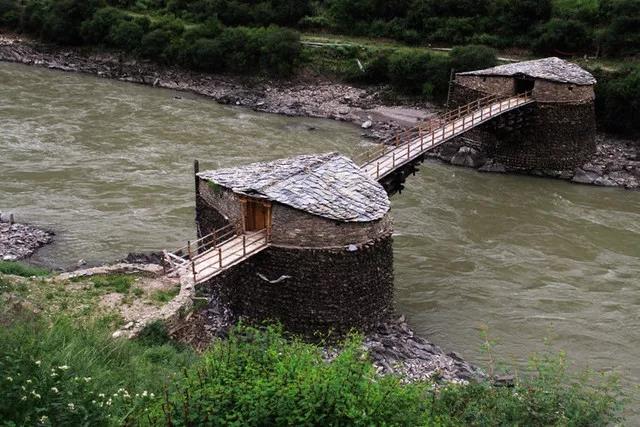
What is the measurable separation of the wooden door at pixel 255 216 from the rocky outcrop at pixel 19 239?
844 cm

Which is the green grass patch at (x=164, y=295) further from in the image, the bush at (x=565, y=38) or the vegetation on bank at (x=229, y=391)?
the bush at (x=565, y=38)

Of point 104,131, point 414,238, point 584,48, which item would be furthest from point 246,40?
point 414,238

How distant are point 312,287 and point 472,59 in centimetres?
2734

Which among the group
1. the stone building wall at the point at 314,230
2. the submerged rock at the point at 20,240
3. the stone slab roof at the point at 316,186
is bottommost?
the submerged rock at the point at 20,240

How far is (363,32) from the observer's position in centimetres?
5216

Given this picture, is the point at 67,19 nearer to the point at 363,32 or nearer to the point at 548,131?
the point at 363,32

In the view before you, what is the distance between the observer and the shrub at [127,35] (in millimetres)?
51031

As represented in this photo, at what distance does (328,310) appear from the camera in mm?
15734

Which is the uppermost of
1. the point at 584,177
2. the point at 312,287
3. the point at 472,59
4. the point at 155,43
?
the point at 472,59

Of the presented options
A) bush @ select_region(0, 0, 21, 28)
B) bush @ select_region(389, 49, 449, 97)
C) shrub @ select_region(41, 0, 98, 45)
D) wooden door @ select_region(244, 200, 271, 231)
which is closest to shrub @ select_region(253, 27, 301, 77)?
bush @ select_region(389, 49, 449, 97)

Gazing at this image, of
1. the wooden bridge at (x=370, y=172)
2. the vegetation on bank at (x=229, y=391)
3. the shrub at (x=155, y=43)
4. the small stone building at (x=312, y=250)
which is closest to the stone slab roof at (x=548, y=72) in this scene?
the wooden bridge at (x=370, y=172)

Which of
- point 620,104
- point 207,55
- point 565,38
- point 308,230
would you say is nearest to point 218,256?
point 308,230

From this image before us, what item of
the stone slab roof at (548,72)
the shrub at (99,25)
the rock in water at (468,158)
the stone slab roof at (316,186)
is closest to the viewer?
the stone slab roof at (316,186)

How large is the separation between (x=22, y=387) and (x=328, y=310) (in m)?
8.95
